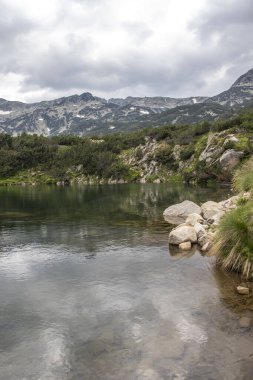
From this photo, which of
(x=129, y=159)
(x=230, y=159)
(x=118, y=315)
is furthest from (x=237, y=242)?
(x=129, y=159)

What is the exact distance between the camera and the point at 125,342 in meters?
17.0

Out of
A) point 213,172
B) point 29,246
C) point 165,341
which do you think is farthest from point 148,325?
point 213,172

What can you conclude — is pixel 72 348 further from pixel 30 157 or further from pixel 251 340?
pixel 30 157

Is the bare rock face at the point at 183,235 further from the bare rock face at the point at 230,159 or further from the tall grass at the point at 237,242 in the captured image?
the bare rock face at the point at 230,159

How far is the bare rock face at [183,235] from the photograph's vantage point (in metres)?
36.2

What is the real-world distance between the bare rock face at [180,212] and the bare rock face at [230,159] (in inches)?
3136

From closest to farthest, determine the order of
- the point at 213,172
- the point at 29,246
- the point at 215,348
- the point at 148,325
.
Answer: the point at 215,348 < the point at 148,325 < the point at 29,246 < the point at 213,172

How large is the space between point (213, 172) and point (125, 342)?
407ft

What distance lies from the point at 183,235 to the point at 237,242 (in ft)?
35.8

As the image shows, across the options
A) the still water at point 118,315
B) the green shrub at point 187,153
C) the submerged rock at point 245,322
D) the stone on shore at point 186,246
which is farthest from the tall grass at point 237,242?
the green shrub at point 187,153

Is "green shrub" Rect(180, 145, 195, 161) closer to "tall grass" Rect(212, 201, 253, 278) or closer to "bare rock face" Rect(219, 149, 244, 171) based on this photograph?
"bare rock face" Rect(219, 149, 244, 171)

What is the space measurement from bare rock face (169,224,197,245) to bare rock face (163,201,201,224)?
42.6 ft

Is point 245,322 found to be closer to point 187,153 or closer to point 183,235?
point 183,235

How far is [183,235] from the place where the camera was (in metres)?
36.4
